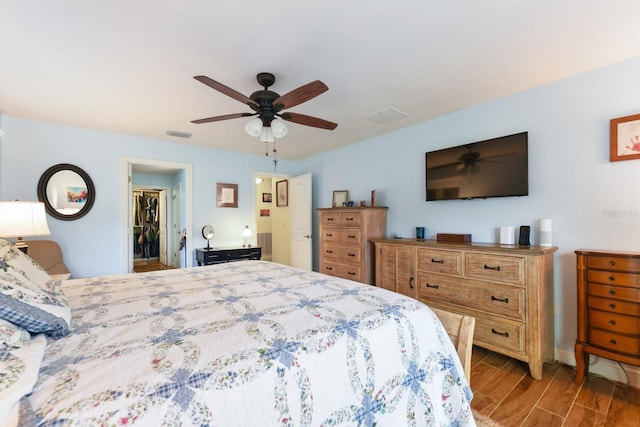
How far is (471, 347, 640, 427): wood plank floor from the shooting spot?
5.52 feet

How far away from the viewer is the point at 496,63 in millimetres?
2125

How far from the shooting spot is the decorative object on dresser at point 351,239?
3.60 meters

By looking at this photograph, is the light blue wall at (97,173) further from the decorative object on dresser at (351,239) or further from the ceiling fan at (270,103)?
the ceiling fan at (270,103)

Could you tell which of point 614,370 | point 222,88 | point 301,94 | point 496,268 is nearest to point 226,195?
point 222,88

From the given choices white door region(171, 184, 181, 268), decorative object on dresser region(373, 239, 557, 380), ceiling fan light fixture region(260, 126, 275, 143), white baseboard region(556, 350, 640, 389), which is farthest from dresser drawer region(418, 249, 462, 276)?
white door region(171, 184, 181, 268)

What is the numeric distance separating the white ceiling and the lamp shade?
43.1 inches

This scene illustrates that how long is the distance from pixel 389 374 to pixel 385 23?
6.33 feet

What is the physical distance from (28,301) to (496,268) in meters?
2.86

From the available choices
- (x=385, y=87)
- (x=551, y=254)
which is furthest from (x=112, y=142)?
(x=551, y=254)

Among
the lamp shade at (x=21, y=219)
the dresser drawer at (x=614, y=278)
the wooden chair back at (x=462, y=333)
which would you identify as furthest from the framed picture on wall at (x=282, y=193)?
the dresser drawer at (x=614, y=278)

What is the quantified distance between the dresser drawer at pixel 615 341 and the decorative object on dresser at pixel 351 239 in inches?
83.5

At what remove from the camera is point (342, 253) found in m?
3.90

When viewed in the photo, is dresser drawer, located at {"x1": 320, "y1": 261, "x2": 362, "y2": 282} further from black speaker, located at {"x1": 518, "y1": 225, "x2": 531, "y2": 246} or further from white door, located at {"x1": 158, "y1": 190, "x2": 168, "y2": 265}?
white door, located at {"x1": 158, "y1": 190, "x2": 168, "y2": 265}

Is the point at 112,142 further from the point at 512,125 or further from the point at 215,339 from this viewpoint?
the point at 512,125
